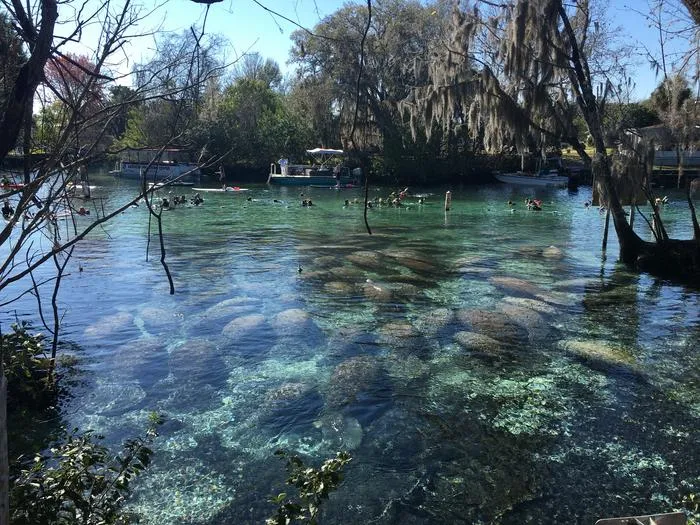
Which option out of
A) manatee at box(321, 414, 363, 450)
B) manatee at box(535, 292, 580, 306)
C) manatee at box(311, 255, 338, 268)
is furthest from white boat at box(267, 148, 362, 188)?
manatee at box(321, 414, 363, 450)

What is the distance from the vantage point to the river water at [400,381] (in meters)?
5.27

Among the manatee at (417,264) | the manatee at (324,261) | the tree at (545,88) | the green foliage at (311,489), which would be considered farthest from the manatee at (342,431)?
the tree at (545,88)

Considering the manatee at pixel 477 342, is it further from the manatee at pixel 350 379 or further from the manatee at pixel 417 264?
the manatee at pixel 417 264

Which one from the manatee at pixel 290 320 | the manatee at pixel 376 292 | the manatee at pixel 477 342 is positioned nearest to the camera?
the manatee at pixel 477 342

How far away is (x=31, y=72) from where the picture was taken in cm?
263

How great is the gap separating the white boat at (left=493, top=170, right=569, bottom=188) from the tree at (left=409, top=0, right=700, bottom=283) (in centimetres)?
2889

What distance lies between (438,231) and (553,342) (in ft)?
44.4

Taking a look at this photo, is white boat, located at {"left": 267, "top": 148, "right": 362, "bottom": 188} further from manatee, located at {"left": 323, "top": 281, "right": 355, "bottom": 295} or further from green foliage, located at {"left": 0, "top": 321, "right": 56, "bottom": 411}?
green foliage, located at {"left": 0, "top": 321, "right": 56, "bottom": 411}

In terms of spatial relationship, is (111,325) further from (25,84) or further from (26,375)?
(25,84)

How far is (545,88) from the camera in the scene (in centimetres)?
1477

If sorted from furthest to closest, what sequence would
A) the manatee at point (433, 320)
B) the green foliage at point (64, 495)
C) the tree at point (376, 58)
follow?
the tree at point (376, 58) < the manatee at point (433, 320) < the green foliage at point (64, 495)

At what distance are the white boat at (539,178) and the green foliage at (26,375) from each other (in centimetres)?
4114

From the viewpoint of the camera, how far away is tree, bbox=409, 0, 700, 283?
1377 cm

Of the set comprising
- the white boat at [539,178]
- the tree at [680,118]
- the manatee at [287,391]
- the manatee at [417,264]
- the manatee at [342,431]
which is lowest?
the manatee at [342,431]
